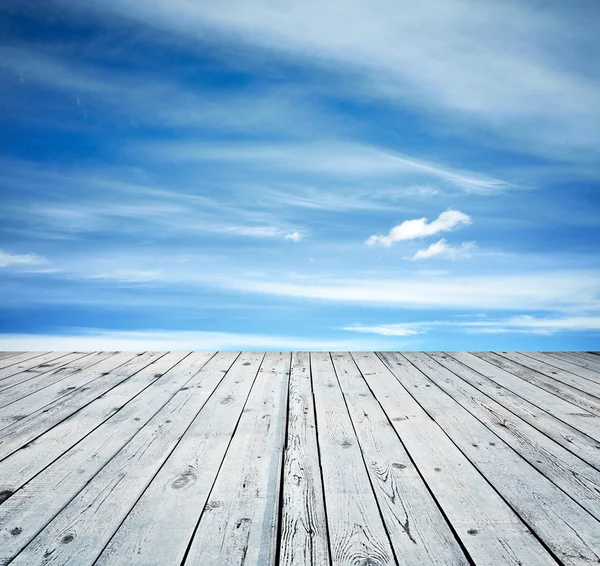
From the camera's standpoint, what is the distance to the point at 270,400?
8.32ft

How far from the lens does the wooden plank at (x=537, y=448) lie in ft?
5.03

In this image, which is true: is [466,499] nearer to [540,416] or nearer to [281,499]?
[281,499]

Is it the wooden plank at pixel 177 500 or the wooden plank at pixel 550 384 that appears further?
the wooden plank at pixel 550 384

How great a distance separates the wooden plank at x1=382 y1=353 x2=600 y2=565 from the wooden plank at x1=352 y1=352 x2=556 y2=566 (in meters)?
0.04

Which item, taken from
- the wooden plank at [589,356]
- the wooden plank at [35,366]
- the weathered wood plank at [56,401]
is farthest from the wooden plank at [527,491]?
the wooden plank at [35,366]

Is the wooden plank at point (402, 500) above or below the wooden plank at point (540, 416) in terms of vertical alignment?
below

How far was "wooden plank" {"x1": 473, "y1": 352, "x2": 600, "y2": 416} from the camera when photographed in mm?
2582

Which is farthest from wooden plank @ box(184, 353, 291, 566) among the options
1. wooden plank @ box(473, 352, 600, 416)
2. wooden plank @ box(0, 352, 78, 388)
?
wooden plank @ box(0, 352, 78, 388)

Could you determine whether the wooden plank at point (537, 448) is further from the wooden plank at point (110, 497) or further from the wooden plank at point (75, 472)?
the wooden plank at point (75, 472)

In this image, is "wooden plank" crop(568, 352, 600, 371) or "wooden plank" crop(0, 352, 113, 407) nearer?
"wooden plank" crop(0, 352, 113, 407)

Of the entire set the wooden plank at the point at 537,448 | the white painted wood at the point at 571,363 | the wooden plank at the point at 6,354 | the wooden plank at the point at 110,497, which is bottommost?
the wooden plank at the point at 110,497

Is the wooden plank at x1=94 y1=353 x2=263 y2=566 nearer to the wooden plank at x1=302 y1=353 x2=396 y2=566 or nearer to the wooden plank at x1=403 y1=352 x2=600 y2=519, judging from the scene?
the wooden plank at x1=302 y1=353 x2=396 y2=566

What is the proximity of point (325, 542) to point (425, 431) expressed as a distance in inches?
38.6

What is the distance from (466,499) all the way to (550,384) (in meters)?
1.91
